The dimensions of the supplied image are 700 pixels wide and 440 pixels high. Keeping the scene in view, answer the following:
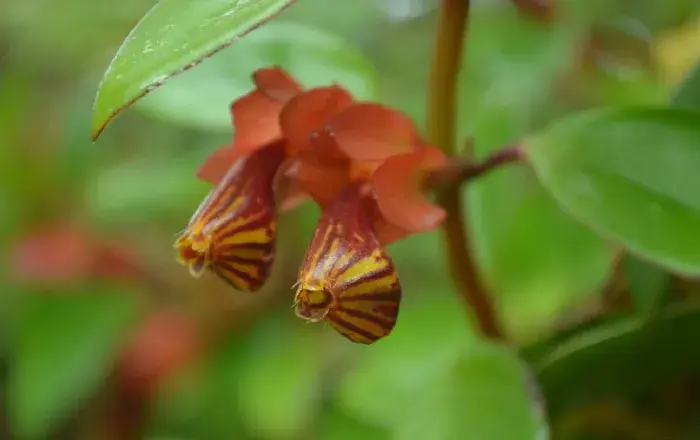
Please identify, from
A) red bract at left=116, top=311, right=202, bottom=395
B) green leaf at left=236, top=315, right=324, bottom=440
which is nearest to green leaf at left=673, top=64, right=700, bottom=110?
green leaf at left=236, top=315, right=324, bottom=440

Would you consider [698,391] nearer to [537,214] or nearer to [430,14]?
[537,214]

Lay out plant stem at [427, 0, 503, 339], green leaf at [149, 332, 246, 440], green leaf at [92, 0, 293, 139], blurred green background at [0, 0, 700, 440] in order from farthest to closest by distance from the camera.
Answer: green leaf at [149, 332, 246, 440]
blurred green background at [0, 0, 700, 440]
plant stem at [427, 0, 503, 339]
green leaf at [92, 0, 293, 139]

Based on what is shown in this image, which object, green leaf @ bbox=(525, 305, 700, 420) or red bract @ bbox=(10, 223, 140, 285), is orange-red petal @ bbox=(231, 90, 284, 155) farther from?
red bract @ bbox=(10, 223, 140, 285)

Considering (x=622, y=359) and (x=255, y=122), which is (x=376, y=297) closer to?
(x=255, y=122)

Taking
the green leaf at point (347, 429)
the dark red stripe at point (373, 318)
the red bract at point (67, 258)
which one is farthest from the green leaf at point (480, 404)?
the red bract at point (67, 258)

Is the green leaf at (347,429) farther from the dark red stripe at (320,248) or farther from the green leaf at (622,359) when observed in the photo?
the dark red stripe at (320,248)
